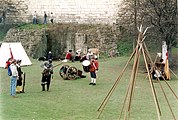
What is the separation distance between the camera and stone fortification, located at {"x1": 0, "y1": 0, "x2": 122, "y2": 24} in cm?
3384

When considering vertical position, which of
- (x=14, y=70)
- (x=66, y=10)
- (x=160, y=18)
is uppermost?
(x=66, y=10)

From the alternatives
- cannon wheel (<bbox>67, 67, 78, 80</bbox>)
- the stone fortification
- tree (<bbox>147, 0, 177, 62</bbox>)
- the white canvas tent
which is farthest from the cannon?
the stone fortification

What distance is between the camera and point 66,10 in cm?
3431

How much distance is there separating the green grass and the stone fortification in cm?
1374

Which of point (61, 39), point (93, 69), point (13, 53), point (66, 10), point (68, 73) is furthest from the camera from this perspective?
point (66, 10)

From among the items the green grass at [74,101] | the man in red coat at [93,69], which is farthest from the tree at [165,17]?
the man in red coat at [93,69]

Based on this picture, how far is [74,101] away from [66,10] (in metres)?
20.7

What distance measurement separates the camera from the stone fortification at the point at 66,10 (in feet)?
111

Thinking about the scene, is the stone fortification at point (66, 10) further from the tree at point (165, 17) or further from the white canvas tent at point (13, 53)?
the white canvas tent at point (13, 53)

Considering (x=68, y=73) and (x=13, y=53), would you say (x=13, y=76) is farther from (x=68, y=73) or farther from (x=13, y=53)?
(x=13, y=53)

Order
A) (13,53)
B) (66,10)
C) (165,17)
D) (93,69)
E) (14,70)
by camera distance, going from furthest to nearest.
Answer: (66,10)
(13,53)
(165,17)
(93,69)
(14,70)

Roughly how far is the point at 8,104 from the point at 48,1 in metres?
22.2

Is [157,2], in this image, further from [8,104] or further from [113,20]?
[8,104]

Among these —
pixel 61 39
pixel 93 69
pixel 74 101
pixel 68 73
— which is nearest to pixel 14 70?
pixel 74 101
